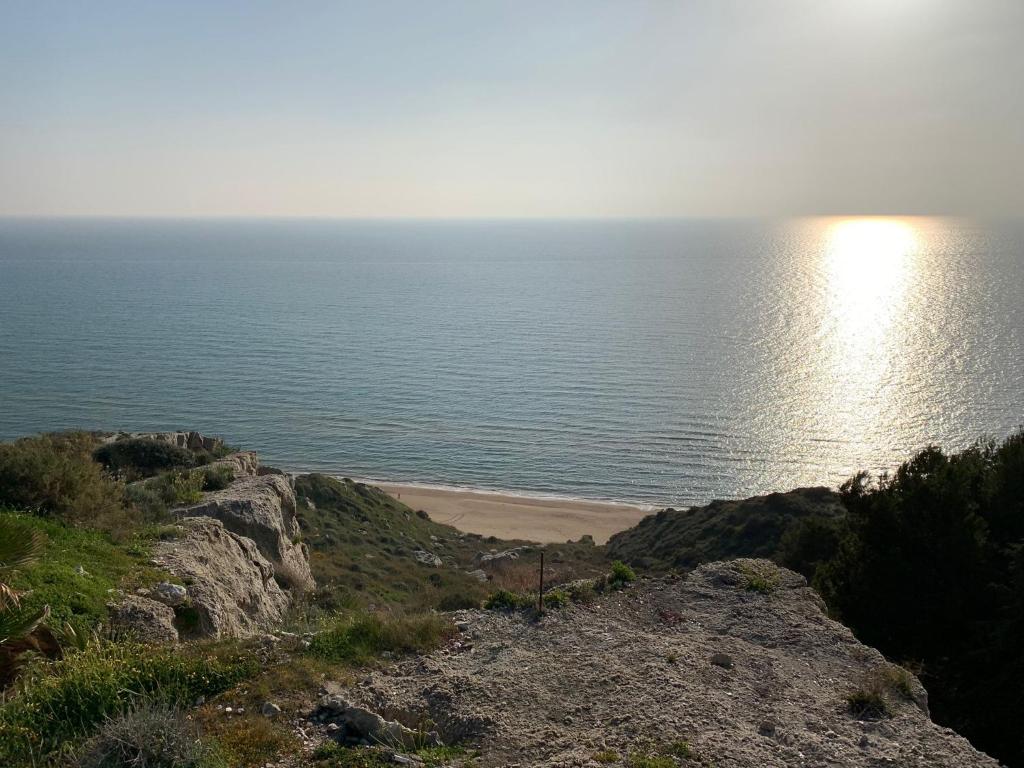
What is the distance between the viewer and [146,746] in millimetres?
6316

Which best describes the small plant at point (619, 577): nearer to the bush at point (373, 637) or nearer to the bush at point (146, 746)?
the bush at point (373, 637)

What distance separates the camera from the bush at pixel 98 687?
7.03 metres

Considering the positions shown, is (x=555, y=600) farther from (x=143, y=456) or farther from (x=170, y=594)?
(x=143, y=456)

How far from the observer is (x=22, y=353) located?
220 ft

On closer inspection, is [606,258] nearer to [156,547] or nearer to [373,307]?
[373,307]

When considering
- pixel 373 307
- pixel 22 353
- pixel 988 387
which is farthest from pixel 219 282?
pixel 988 387

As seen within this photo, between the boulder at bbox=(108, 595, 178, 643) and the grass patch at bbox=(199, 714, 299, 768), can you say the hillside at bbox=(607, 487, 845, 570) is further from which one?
the grass patch at bbox=(199, 714, 299, 768)

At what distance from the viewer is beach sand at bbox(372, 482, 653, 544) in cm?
3759

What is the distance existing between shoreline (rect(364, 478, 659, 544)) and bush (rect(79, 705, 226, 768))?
30.0 metres

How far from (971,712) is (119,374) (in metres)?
63.8

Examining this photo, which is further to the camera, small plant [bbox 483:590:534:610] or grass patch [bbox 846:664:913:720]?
small plant [bbox 483:590:534:610]

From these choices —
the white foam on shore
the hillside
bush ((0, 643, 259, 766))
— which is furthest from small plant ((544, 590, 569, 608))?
the white foam on shore

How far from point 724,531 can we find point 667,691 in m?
20.8

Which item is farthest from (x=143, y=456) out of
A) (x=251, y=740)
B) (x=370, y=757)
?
(x=370, y=757)
